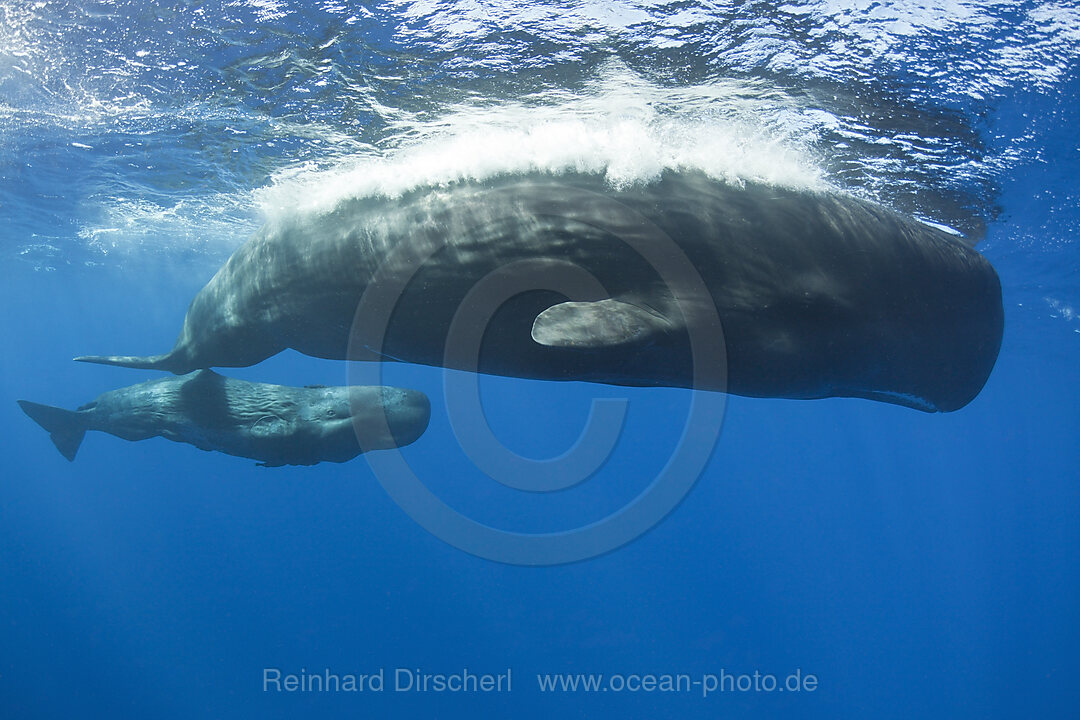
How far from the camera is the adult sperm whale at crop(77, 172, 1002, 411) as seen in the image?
4.43 m

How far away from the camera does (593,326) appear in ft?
12.2

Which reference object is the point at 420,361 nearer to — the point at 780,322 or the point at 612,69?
the point at 780,322

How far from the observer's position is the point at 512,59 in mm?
8383

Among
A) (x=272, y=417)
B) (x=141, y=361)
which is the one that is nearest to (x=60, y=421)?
(x=141, y=361)

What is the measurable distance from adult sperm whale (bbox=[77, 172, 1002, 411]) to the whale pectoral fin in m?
0.01

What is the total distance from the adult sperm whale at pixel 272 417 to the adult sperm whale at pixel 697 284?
9.95 ft

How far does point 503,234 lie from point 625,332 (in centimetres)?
166

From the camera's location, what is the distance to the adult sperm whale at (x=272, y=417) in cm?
864

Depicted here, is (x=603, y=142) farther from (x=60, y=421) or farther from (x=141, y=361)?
(x=60, y=421)

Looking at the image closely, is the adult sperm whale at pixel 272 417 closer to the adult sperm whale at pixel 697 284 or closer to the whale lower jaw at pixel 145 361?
the whale lower jaw at pixel 145 361

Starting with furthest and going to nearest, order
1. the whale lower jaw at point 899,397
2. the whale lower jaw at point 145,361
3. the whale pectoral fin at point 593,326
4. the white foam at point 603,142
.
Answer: the whale lower jaw at point 145,361
the white foam at point 603,142
the whale lower jaw at point 899,397
the whale pectoral fin at point 593,326

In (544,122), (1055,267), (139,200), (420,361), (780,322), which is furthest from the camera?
(139,200)

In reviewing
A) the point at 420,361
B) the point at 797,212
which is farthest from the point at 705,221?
the point at 420,361

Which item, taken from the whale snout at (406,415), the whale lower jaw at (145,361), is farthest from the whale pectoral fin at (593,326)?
the whale lower jaw at (145,361)
